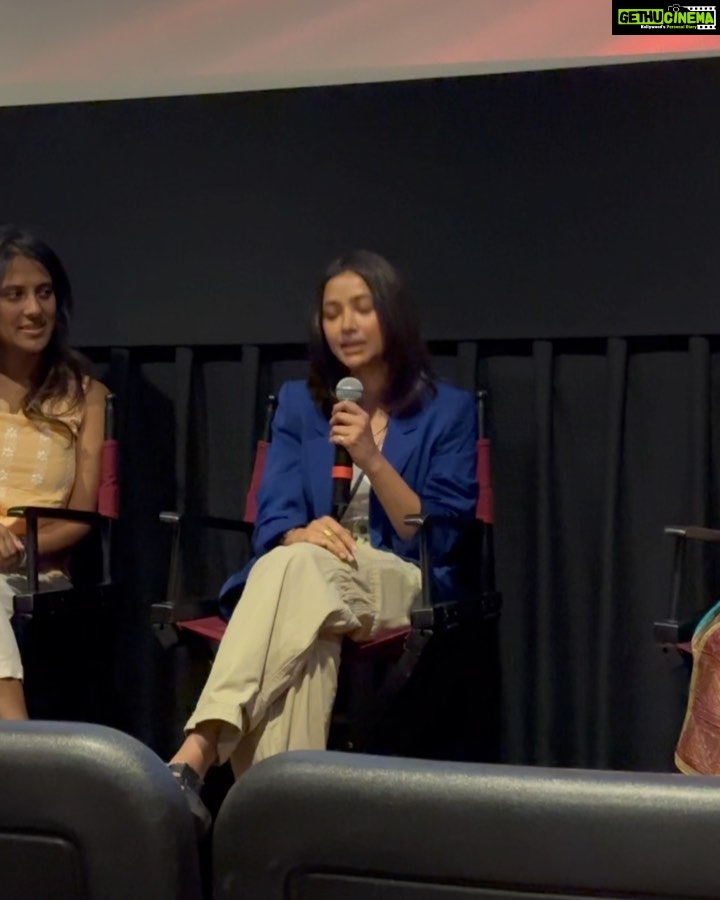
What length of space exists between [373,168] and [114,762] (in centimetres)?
236

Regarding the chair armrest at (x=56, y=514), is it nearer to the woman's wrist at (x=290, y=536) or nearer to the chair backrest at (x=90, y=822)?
the woman's wrist at (x=290, y=536)

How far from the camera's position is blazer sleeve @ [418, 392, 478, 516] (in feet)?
7.91

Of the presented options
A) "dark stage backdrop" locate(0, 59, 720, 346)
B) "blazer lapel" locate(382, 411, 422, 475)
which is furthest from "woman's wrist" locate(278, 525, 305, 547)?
"dark stage backdrop" locate(0, 59, 720, 346)

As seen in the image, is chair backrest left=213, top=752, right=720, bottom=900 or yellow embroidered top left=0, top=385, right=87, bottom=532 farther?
yellow embroidered top left=0, top=385, right=87, bottom=532

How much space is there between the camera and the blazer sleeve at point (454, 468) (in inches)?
94.9

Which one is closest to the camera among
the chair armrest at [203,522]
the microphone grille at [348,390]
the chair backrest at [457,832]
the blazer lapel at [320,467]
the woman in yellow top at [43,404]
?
the chair backrest at [457,832]

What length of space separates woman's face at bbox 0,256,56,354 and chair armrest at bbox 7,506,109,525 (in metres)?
0.45

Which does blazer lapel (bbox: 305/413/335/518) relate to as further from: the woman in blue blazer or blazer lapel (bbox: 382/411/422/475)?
blazer lapel (bbox: 382/411/422/475)

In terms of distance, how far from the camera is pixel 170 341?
291cm

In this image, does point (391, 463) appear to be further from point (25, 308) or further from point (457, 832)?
point (457, 832)

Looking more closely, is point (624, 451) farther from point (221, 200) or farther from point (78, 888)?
point (78, 888)

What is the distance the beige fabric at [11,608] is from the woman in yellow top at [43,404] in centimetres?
1

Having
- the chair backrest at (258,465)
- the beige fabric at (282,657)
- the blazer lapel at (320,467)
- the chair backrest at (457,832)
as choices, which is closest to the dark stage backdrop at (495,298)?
the chair backrest at (258,465)

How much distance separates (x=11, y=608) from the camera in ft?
7.29
